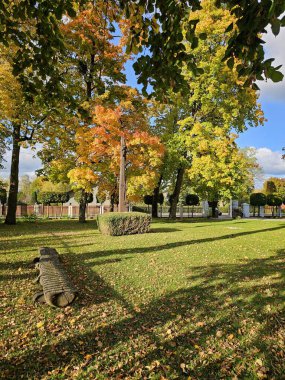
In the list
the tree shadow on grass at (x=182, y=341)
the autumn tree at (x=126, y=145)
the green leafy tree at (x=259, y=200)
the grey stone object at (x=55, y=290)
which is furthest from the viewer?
the green leafy tree at (x=259, y=200)

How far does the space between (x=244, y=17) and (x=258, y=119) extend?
22.4 meters

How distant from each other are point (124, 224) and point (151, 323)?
10333 mm

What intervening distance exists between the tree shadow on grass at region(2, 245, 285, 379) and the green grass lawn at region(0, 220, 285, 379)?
0.04 feet

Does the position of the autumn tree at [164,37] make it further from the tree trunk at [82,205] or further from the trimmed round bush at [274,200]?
the trimmed round bush at [274,200]

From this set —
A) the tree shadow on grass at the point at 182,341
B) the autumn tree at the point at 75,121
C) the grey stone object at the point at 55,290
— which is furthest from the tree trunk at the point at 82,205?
Answer: the tree shadow on grass at the point at 182,341

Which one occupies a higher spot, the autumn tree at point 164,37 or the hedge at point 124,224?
the autumn tree at point 164,37

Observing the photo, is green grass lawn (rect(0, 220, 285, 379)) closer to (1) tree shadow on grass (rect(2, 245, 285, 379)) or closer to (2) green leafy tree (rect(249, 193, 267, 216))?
(1) tree shadow on grass (rect(2, 245, 285, 379))

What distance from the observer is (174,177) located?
30797 millimetres

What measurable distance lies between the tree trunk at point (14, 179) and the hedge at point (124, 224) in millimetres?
8412

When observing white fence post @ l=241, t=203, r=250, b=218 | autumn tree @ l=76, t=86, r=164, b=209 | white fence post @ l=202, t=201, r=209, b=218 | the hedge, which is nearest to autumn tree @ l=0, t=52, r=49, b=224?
autumn tree @ l=76, t=86, r=164, b=209

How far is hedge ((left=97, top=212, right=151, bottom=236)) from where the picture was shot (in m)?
14.3

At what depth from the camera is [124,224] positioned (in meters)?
14.7

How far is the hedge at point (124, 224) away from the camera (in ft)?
47.0

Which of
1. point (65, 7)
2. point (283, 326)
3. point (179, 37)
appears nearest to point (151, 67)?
point (179, 37)
